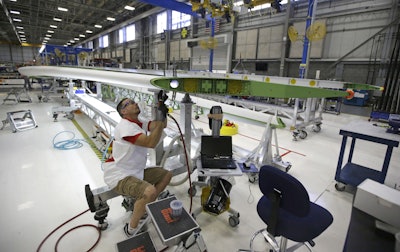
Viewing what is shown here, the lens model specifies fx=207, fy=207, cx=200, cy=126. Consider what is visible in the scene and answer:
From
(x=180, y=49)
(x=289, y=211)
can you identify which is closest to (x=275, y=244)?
(x=289, y=211)

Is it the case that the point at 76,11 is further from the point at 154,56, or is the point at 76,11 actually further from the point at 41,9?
the point at 154,56

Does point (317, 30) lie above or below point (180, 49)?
below

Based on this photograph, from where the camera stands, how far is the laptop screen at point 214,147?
6.49 feet

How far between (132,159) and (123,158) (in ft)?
0.25

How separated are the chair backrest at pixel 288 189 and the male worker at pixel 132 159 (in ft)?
2.91

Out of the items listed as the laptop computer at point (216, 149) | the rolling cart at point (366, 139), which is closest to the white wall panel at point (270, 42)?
the rolling cart at point (366, 139)

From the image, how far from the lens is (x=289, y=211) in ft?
4.29

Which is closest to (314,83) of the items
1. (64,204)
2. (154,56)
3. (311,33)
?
(311,33)

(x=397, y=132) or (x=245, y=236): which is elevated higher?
(x=397, y=132)

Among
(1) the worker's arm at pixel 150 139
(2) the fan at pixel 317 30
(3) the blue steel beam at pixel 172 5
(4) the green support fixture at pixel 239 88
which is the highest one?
(3) the blue steel beam at pixel 172 5

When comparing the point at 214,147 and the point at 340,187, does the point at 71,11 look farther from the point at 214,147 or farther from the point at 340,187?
the point at 340,187

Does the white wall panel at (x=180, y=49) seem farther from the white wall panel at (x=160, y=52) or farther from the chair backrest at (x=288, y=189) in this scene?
the chair backrest at (x=288, y=189)

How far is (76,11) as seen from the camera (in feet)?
48.1

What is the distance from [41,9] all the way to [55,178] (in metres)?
16.1
